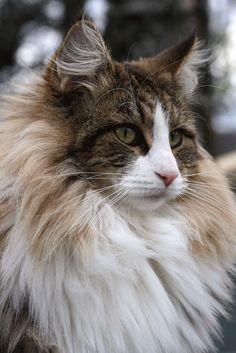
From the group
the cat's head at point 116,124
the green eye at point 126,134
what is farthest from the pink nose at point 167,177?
the green eye at point 126,134

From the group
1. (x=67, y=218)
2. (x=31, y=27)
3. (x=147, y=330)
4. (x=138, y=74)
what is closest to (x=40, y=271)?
(x=67, y=218)

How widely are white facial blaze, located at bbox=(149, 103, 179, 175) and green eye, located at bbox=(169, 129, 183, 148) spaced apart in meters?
0.08

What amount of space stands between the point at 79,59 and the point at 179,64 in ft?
1.45

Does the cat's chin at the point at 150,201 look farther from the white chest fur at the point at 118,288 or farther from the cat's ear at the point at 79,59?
the cat's ear at the point at 79,59

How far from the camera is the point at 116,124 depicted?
5.39 feet

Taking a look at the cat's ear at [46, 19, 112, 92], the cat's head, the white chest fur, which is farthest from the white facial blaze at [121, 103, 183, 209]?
the cat's ear at [46, 19, 112, 92]

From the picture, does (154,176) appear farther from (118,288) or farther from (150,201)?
(118,288)

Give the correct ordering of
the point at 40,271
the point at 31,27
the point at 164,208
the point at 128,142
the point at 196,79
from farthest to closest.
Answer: the point at 31,27
the point at 196,79
the point at 164,208
the point at 128,142
the point at 40,271

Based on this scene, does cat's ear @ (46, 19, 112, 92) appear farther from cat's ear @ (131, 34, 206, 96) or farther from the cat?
cat's ear @ (131, 34, 206, 96)

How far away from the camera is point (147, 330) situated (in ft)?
5.29

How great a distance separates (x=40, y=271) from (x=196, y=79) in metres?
1.05

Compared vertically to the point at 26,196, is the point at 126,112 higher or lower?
higher

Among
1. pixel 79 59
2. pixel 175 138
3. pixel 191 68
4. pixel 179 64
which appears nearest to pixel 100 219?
pixel 175 138

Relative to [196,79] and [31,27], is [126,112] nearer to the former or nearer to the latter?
[196,79]
